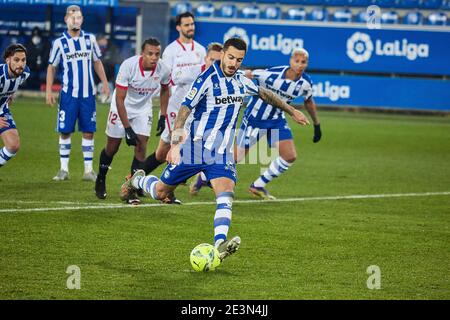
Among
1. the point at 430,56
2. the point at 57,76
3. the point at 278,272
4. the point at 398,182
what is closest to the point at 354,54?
the point at 430,56

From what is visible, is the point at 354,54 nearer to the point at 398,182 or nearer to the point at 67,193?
the point at 398,182

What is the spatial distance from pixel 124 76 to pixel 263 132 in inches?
105

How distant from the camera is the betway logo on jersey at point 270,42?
3108 cm

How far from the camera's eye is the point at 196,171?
927 cm

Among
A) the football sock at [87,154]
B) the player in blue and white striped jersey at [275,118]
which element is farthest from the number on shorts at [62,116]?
the player in blue and white striped jersey at [275,118]

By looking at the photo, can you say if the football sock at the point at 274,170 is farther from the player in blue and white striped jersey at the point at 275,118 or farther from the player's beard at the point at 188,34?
the player's beard at the point at 188,34

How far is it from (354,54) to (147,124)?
18975 mm

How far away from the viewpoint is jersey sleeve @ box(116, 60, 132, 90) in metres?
12.2

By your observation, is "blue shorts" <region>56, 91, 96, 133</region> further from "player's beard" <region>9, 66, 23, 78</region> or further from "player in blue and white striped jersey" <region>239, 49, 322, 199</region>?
"player in blue and white striped jersey" <region>239, 49, 322, 199</region>

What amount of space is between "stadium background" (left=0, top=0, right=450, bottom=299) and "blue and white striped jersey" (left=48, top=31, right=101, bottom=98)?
1.41 m

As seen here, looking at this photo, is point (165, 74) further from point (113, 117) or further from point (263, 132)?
point (263, 132)

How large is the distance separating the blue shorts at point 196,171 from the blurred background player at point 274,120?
161 inches

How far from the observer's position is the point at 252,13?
33219 mm

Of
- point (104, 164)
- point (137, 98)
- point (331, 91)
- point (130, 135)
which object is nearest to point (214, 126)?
point (130, 135)
